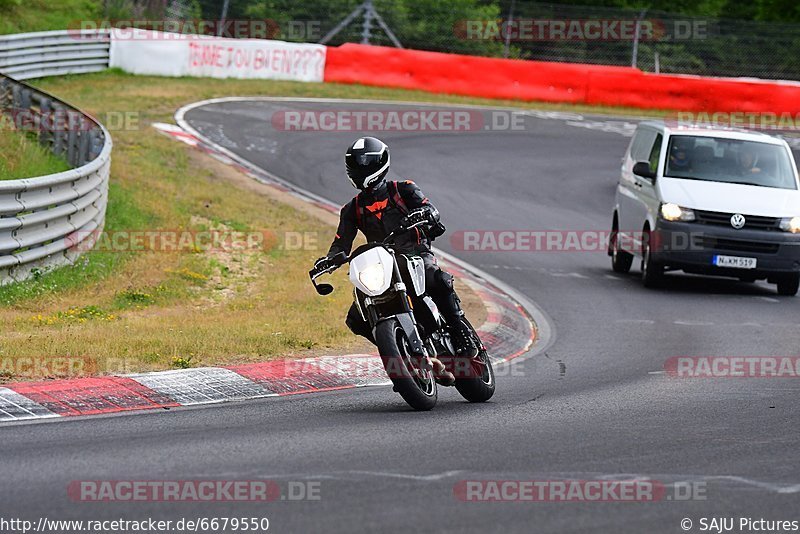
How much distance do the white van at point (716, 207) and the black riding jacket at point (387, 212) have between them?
7.52m

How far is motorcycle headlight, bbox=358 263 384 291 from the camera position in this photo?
776 centimetres

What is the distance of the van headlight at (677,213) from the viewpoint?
15242 millimetres

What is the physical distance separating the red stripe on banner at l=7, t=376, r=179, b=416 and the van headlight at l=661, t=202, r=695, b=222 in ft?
27.5

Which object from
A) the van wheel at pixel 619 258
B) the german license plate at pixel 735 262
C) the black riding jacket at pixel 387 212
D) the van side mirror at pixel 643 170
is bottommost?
the van wheel at pixel 619 258

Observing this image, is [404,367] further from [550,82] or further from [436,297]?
[550,82]

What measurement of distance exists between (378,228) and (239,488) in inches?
109

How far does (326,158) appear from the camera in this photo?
24.3 metres

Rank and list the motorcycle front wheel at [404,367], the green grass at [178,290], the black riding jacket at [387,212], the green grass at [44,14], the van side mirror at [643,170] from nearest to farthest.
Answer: the motorcycle front wheel at [404,367] → the black riding jacket at [387,212] → the green grass at [178,290] → the van side mirror at [643,170] → the green grass at [44,14]

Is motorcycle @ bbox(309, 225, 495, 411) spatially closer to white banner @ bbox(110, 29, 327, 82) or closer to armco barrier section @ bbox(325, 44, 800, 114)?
white banner @ bbox(110, 29, 327, 82)

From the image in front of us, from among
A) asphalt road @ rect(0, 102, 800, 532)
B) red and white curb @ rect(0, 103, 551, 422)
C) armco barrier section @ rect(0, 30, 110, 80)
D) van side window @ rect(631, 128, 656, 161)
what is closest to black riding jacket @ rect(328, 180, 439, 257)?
asphalt road @ rect(0, 102, 800, 532)

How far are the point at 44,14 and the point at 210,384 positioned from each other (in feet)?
98.1

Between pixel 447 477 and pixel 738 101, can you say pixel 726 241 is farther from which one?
pixel 738 101

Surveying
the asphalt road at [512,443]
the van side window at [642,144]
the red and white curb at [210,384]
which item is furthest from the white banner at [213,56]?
the red and white curb at [210,384]

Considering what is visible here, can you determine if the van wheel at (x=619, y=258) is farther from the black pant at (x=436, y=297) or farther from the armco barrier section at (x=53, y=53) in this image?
the armco barrier section at (x=53, y=53)
